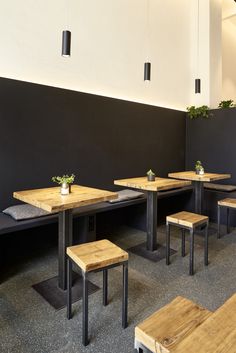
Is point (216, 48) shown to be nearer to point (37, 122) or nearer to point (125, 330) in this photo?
point (37, 122)

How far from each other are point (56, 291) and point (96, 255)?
799 mm

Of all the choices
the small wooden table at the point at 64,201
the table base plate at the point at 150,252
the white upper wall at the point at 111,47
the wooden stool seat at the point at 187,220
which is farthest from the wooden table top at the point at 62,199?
A: the white upper wall at the point at 111,47

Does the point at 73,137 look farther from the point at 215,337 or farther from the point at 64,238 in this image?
the point at 215,337

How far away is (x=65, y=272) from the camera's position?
7.52ft

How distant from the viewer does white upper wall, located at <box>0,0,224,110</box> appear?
3053 mm

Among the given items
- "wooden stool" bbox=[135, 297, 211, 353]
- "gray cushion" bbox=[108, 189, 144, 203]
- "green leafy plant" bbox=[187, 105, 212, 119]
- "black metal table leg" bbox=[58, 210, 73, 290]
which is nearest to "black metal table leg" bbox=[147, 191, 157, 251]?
"gray cushion" bbox=[108, 189, 144, 203]

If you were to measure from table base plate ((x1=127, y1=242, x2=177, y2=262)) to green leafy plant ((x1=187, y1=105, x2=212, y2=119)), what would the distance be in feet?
10.2

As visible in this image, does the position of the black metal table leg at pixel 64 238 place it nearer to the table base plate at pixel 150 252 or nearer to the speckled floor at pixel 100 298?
the speckled floor at pixel 100 298

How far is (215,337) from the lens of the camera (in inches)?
33.4

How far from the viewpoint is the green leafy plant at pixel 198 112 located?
5.18 m

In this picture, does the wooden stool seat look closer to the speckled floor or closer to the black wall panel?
the speckled floor

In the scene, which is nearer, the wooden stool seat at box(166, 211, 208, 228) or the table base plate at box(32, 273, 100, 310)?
the table base plate at box(32, 273, 100, 310)

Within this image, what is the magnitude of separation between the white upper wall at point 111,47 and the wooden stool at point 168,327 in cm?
298

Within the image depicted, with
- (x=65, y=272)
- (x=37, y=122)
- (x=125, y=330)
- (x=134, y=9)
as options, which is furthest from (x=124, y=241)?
(x=134, y=9)
